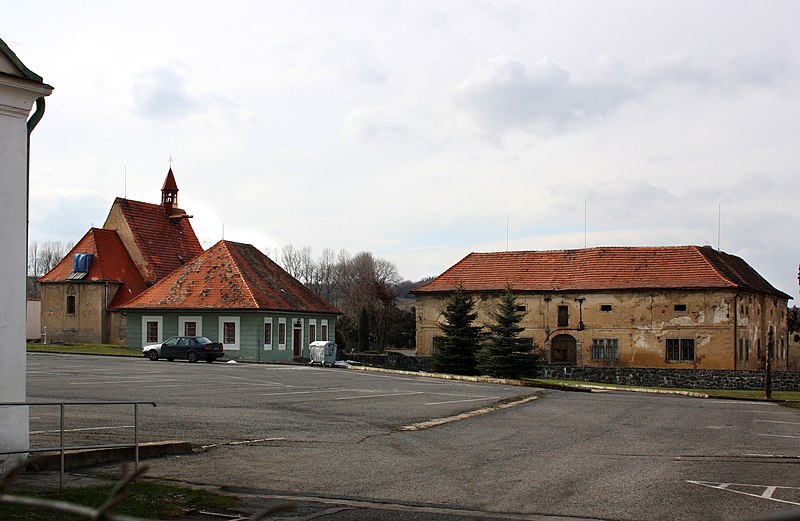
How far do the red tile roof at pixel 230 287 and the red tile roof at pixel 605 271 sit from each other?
1024cm

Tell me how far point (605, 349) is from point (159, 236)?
117 ft

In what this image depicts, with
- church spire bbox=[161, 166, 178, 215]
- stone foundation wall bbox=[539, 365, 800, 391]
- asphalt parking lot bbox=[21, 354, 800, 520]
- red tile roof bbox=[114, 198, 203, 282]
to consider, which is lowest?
stone foundation wall bbox=[539, 365, 800, 391]

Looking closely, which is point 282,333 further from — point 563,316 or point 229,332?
Answer: point 563,316

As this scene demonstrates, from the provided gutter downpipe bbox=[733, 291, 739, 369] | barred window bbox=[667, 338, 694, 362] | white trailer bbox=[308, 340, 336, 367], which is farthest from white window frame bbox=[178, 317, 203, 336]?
gutter downpipe bbox=[733, 291, 739, 369]

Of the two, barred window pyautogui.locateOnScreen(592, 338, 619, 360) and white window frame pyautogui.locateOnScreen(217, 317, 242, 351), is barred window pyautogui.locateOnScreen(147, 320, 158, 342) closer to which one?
white window frame pyautogui.locateOnScreen(217, 317, 242, 351)

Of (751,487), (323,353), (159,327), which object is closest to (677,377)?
(323,353)

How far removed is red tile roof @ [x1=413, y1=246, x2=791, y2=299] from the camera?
60250 millimetres

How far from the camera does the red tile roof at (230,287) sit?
5719 centimetres

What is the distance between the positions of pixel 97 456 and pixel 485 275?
55378 mm

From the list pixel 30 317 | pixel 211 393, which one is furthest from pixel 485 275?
pixel 211 393

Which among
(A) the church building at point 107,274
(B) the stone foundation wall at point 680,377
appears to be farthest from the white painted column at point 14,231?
(A) the church building at point 107,274

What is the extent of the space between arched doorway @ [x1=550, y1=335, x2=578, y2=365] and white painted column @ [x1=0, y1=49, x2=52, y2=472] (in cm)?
5172

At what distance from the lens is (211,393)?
26750 mm

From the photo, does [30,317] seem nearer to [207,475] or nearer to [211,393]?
[211,393]
